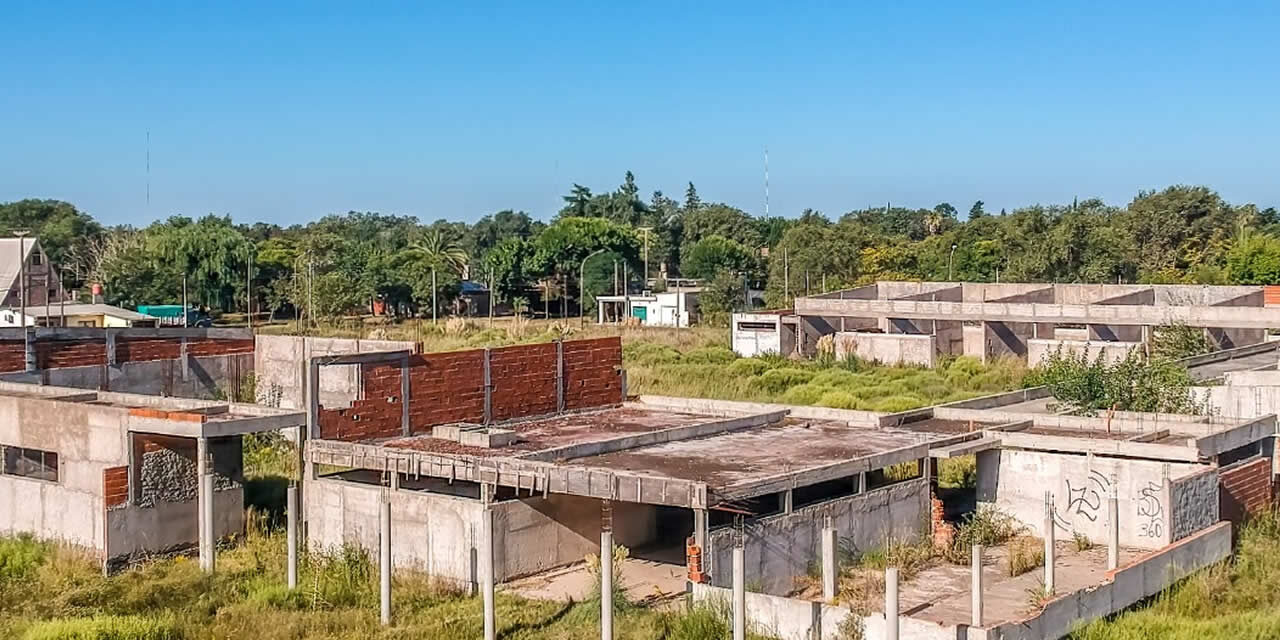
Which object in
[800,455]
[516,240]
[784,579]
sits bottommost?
[784,579]

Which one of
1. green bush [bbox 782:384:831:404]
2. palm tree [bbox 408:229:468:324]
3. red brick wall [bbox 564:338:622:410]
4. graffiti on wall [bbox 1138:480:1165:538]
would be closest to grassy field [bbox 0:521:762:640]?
graffiti on wall [bbox 1138:480:1165:538]

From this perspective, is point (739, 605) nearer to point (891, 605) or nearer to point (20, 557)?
point (891, 605)

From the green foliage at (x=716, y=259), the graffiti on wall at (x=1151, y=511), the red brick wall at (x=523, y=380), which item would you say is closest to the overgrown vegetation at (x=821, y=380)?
the red brick wall at (x=523, y=380)

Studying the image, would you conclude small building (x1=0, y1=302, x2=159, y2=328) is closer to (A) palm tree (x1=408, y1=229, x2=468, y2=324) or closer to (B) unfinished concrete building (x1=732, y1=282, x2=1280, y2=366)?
(A) palm tree (x1=408, y1=229, x2=468, y2=324)

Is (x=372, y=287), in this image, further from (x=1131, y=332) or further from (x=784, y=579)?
(x=784, y=579)

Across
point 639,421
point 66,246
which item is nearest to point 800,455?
point 639,421

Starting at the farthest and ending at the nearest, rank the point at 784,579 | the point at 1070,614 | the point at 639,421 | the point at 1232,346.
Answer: the point at 1232,346, the point at 639,421, the point at 784,579, the point at 1070,614

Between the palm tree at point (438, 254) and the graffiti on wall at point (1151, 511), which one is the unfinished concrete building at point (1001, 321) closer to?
the graffiti on wall at point (1151, 511)

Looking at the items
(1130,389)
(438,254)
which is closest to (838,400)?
(1130,389)
